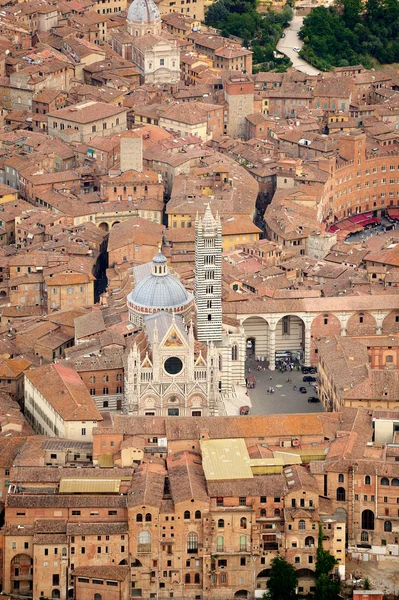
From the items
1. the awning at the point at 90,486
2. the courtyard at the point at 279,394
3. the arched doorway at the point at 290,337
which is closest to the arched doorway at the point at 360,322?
the arched doorway at the point at 290,337

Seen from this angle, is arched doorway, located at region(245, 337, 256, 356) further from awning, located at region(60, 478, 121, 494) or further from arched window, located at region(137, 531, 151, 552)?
arched window, located at region(137, 531, 151, 552)

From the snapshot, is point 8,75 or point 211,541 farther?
point 8,75

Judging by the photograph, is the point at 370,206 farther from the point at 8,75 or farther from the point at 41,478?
the point at 41,478

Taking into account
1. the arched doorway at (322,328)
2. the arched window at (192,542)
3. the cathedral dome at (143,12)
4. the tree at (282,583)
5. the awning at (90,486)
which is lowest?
the tree at (282,583)

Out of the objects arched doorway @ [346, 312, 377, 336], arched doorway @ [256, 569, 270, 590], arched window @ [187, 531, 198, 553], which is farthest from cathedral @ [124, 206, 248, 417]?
arched doorway @ [256, 569, 270, 590]

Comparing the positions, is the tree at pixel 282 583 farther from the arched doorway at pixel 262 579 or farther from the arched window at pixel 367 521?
the arched window at pixel 367 521

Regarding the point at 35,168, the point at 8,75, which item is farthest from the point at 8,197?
the point at 8,75

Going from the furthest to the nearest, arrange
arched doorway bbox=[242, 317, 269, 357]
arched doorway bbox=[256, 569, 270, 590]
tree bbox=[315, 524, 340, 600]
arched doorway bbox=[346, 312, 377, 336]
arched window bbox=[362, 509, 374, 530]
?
arched doorway bbox=[242, 317, 269, 357] < arched doorway bbox=[346, 312, 377, 336] < arched window bbox=[362, 509, 374, 530] < arched doorway bbox=[256, 569, 270, 590] < tree bbox=[315, 524, 340, 600]
